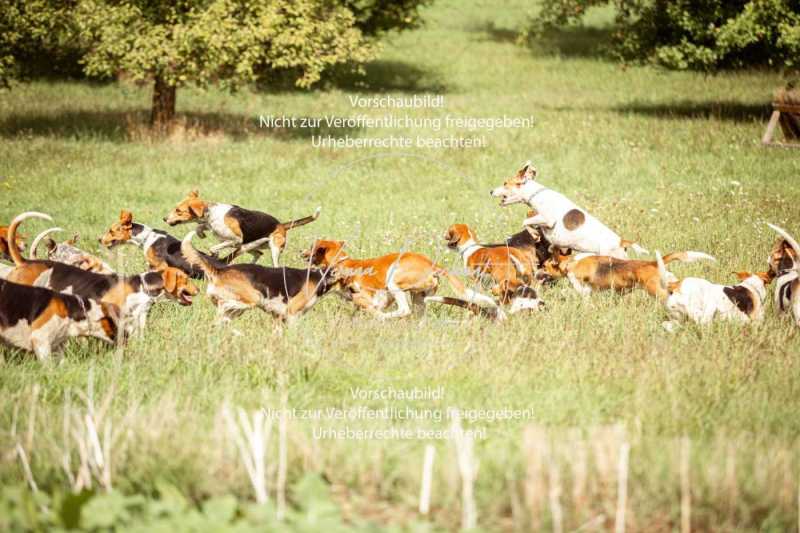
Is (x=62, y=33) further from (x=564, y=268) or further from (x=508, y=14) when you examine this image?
(x=508, y=14)

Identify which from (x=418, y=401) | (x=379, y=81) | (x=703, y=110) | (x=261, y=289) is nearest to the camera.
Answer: (x=418, y=401)

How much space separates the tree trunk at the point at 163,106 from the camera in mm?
20453

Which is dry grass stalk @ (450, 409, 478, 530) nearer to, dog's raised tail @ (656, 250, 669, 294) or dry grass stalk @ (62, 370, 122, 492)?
dry grass stalk @ (62, 370, 122, 492)

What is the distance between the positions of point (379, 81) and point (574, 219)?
2451cm

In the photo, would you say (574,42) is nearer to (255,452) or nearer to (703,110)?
(703,110)

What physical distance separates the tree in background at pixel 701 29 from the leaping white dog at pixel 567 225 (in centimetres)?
1188

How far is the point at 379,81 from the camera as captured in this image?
3322 centimetres

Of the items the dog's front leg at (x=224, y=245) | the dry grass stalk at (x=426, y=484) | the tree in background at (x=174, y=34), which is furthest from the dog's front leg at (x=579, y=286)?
the tree in background at (x=174, y=34)

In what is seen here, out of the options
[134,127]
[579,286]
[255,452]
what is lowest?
[134,127]

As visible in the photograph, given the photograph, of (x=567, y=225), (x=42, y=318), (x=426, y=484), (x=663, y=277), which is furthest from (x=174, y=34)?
(x=426, y=484)

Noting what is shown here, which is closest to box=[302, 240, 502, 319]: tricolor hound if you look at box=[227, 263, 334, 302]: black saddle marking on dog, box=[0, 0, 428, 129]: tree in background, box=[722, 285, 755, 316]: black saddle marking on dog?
box=[227, 263, 334, 302]: black saddle marking on dog

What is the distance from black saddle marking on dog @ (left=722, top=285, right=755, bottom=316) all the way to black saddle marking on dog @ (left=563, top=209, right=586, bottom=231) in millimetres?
2209

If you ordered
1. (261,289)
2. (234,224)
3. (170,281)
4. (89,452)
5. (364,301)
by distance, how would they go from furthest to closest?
(234,224), (364,301), (261,289), (170,281), (89,452)

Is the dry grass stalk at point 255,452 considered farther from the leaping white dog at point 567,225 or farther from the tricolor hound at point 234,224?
the leaping white dog at point 567,225
